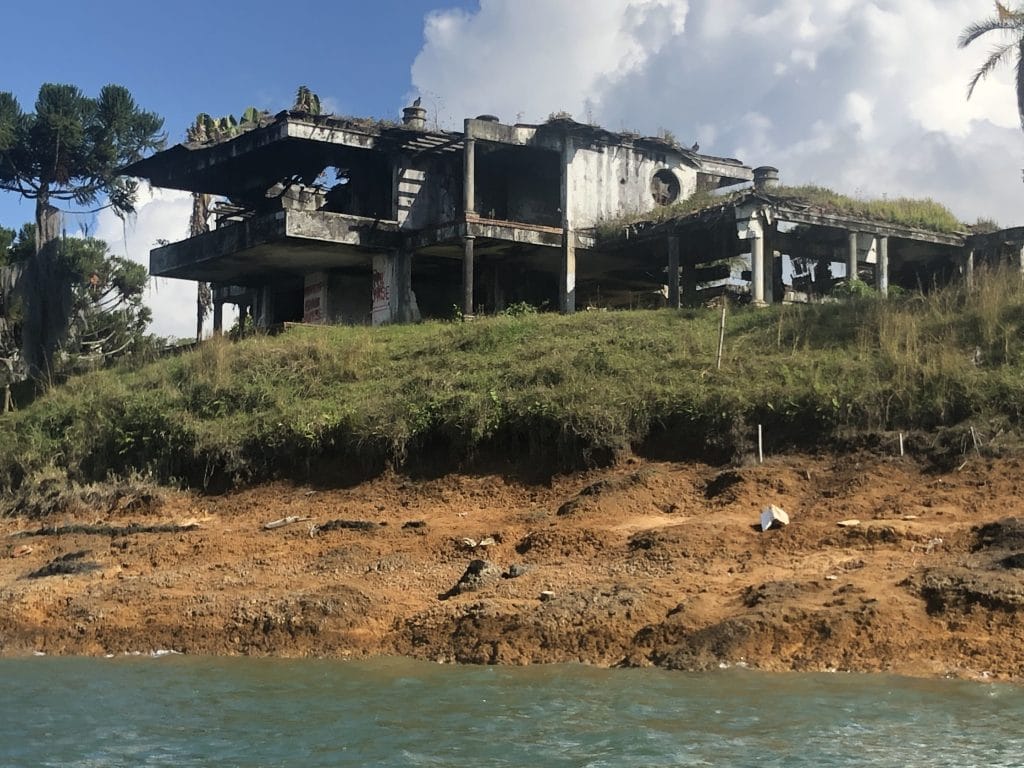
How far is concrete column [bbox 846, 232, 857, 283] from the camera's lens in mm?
25323

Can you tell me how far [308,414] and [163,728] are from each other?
956cm

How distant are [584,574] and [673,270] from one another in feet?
48.5

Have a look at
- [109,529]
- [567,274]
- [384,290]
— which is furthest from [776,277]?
[109,529]

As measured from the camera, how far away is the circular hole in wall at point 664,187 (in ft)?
100

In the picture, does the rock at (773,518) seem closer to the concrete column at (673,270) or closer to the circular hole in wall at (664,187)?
the concrete column at (673,270)

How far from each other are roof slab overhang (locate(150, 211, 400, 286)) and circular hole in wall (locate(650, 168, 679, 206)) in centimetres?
644

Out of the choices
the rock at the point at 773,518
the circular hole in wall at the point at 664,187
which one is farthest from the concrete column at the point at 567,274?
the rock at the point at 773,518

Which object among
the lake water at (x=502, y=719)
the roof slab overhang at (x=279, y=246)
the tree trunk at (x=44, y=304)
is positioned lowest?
the lake water at (x=502, y=719)

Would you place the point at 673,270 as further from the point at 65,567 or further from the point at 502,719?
the point at 502,719

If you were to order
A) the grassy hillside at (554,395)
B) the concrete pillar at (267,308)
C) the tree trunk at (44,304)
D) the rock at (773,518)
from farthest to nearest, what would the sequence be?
the concrete pillar at (267,308) → the tree trunk at (44,304) → the grassy hillside at (554,395) → the rock at (773,518)

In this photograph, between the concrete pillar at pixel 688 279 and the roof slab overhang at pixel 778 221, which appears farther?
the concrete pillar at pixel 688 279

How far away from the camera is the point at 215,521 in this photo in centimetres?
1644

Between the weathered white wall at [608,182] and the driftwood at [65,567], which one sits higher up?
the weathered white wall at [608,182]

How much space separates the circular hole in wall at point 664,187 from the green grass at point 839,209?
216 cm
